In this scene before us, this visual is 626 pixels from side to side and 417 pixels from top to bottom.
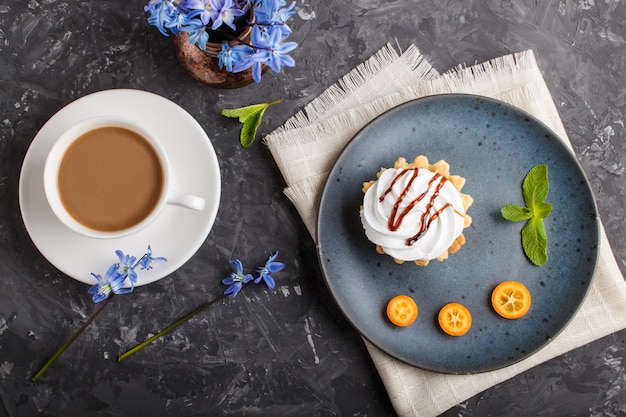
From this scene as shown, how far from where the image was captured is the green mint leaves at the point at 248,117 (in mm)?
1628

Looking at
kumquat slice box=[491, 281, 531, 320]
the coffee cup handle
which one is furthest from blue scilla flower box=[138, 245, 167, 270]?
kumquat slice box=[491, 281, 531, 320]

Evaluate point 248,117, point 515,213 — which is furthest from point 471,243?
point 248,117

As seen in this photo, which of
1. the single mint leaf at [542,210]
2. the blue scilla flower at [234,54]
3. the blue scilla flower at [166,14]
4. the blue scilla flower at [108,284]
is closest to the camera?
the blue scilla flower at [166,14]

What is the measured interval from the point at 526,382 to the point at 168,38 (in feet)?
4.56

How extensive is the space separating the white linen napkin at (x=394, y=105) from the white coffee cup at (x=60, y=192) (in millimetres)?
332

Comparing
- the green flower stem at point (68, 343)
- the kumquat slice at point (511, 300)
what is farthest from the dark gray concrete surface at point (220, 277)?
the kumquat slice at point (511, 300)

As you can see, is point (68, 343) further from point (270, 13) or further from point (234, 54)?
point (270, 13)

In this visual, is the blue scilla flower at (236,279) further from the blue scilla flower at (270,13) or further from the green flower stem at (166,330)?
the blue scilla flower at (270,13)

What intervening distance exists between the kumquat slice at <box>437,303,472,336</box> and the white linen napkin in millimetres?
140

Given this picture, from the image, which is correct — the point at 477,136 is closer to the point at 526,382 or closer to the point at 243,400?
the point at 526,382

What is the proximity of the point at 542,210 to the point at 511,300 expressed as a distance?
9.9 inches

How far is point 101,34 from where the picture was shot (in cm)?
167

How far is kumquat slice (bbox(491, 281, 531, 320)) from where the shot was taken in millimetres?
1597

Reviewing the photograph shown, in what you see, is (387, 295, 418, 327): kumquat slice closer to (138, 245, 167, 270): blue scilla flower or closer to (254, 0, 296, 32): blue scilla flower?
(138, 245, 167, 270): blue scilla flower
